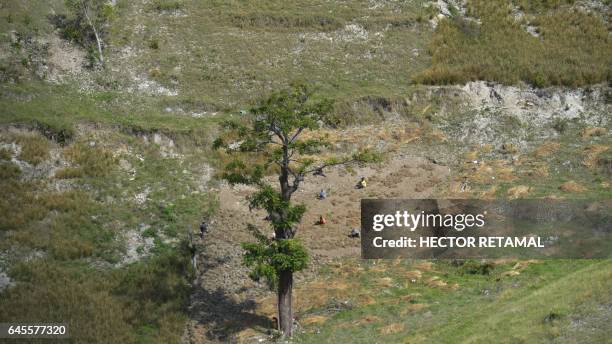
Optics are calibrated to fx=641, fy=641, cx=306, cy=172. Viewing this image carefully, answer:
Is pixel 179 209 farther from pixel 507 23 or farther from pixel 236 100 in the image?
pixel 507 23

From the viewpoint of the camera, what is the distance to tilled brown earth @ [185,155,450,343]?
32.6 metres

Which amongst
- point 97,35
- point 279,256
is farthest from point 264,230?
point 97,35

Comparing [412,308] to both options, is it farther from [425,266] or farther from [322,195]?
[322,195]

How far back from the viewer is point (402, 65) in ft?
190

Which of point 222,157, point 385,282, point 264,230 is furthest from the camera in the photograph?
point 222,157

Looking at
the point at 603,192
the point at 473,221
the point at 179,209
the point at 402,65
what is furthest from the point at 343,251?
the point at 402,65

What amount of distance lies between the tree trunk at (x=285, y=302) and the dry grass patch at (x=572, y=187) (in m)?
20.5

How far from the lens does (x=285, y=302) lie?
2998 centimetres

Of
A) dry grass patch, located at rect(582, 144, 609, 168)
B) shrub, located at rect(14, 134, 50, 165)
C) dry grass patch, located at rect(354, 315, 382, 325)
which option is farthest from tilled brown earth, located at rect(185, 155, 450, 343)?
shrub, located at rect(14, 134, 50, 165)

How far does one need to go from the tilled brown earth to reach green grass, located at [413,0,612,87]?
530 inches

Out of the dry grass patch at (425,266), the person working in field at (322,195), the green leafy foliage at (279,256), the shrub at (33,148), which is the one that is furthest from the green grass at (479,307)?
the shrub at (33,148)

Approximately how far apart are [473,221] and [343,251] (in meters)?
8.06

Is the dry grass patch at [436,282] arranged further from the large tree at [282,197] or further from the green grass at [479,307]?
the large tree at [282,197]

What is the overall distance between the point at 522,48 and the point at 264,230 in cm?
3217
